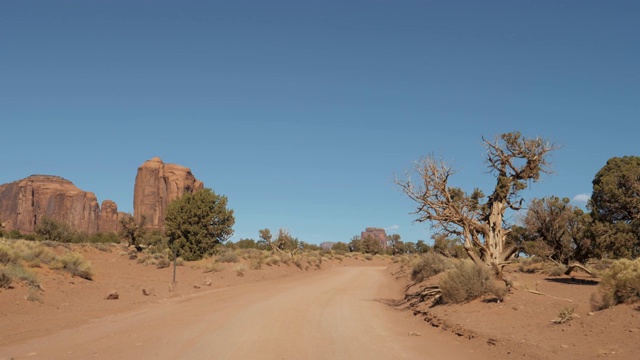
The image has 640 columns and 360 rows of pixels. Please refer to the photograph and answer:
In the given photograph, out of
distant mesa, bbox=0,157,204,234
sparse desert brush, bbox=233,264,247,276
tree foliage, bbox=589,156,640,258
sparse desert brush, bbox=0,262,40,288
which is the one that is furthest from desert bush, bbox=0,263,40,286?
distant mesa, bbox=0,157,204,234

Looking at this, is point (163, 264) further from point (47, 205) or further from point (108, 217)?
point (108, 217)

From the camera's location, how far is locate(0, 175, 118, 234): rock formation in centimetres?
12800

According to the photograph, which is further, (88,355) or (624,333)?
(88,355)

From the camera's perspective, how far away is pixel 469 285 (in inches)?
527

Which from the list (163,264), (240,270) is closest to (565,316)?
(240,270)

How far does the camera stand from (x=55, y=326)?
451 inches

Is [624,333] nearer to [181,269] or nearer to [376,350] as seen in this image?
[376,350]

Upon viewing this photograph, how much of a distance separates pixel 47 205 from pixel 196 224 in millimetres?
114712

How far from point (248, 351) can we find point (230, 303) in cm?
897

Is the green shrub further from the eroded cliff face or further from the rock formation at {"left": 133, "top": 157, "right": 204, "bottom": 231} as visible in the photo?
the eroded cliff face

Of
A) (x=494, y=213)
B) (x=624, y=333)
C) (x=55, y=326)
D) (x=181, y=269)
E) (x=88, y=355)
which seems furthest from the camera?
(x=181, y=269)

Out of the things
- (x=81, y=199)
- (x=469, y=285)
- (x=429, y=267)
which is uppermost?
(x=81, y=199)

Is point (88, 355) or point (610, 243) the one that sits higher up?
point (610, 243)

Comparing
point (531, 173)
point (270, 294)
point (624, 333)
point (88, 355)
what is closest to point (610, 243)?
point (531, 173)
